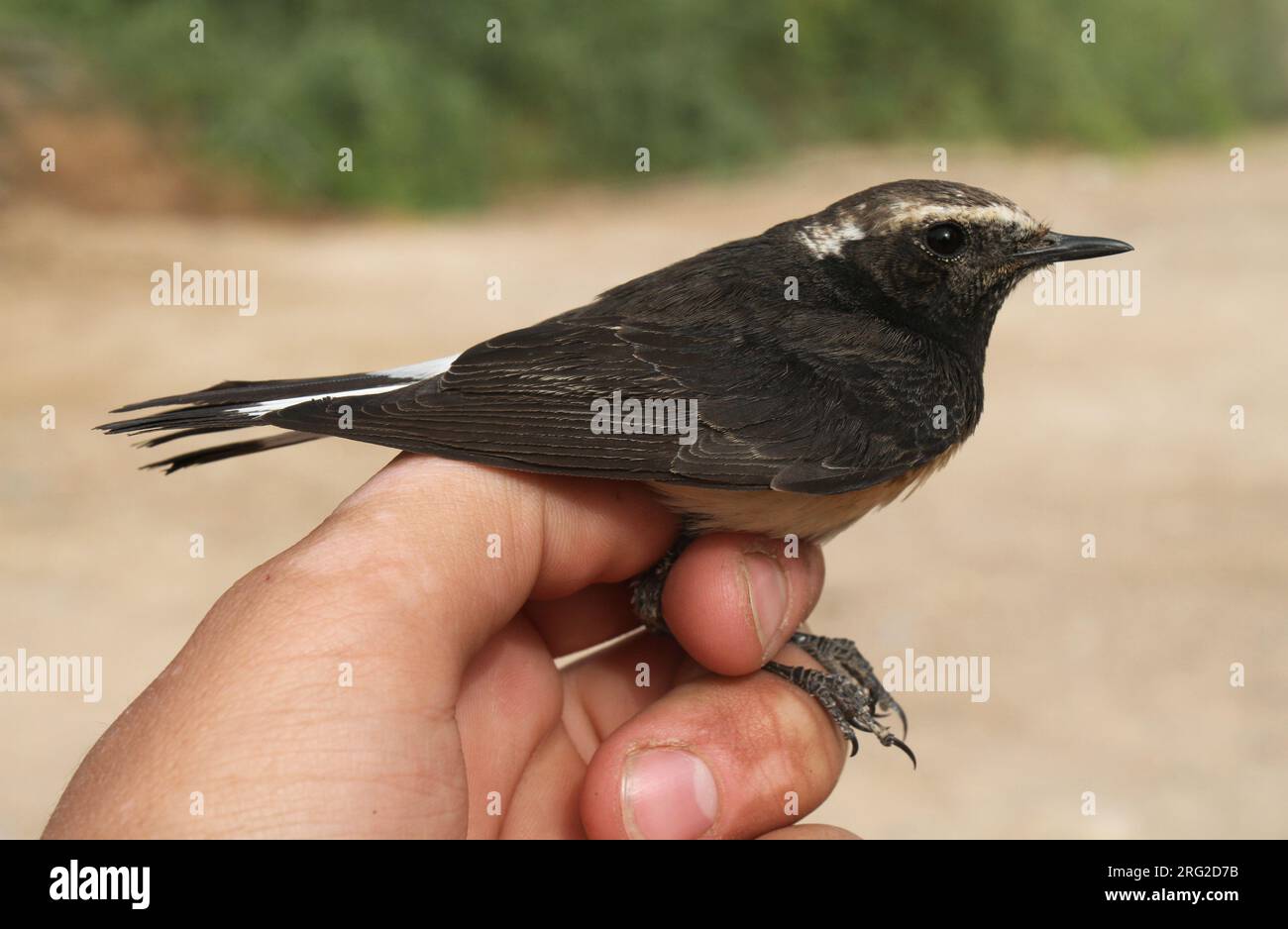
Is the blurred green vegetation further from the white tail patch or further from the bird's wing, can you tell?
the bird's wing

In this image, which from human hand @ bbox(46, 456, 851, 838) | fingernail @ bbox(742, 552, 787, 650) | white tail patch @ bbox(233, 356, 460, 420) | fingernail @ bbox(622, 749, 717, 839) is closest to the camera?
human hand @ bbox(46, 456, 851, 838)

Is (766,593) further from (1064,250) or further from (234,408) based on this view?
→ (234,408)

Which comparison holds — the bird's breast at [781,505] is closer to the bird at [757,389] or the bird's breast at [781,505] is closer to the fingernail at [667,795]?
the bird at [757,389]

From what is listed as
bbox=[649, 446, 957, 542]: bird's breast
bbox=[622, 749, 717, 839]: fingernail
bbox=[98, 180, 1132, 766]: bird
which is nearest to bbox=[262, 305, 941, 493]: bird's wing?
bbox=[98, 180, 1132, 766]: bird

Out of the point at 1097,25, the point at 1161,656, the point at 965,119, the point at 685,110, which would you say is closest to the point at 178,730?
the point at 1161,656

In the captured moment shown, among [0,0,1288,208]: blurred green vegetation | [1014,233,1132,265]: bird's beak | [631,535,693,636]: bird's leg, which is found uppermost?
[0,0,1288,208]: blurred green vegetation

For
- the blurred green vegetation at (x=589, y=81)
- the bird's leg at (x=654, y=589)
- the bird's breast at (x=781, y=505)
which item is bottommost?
the bird's leg at (x=654, y=589)

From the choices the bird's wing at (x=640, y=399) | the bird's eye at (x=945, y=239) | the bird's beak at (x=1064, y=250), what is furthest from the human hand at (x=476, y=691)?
the bird's beak at (x=1064, y=250)

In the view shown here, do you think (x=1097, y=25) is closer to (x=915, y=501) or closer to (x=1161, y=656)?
(x=915, y=501)
